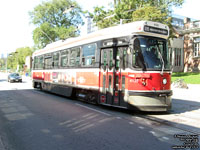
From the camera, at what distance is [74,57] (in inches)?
444

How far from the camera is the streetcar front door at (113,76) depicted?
7.89 meters

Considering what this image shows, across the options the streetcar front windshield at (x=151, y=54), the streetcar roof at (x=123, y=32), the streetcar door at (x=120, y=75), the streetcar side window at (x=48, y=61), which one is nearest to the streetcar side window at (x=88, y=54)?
the streetcar roof at (x=123, y=32)

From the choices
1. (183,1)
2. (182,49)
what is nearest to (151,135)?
(183,1)

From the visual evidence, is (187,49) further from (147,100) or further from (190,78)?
(147,100)

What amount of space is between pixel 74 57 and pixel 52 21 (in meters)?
41.4

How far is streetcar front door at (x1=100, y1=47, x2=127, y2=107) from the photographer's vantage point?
789 centimetres

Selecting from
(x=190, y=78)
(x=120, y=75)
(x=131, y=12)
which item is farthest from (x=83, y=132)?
(x=131, y=12)

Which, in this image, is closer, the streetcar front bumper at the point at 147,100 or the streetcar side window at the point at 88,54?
the streetcar front bumper at the point at 147,100

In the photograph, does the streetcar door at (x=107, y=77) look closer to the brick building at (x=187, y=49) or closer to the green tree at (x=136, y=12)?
the green tree at (x=136, y=12)

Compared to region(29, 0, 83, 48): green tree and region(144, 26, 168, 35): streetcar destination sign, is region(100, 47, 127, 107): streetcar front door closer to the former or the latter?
region(144, 26, 168, 35): streetcar destination sign

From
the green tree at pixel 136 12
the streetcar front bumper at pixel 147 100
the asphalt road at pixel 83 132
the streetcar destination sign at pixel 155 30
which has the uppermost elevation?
the green tree at pixel 136 12

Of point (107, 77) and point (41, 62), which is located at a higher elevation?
point (41, 62)

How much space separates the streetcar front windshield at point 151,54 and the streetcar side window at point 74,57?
4.12 m

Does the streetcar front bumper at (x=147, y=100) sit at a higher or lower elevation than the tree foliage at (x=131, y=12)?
lower
